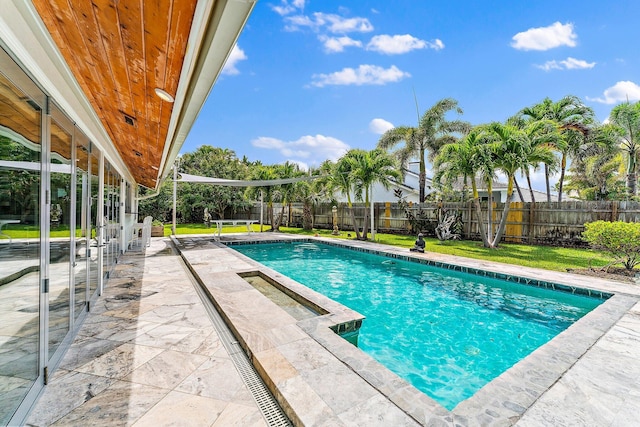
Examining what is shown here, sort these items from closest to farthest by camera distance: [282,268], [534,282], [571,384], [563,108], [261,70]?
[571,384], [534,282], [282,268], [261,70], [563,108]

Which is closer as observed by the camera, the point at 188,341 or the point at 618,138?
the point at 188,341

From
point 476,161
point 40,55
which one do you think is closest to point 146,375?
point 40,55

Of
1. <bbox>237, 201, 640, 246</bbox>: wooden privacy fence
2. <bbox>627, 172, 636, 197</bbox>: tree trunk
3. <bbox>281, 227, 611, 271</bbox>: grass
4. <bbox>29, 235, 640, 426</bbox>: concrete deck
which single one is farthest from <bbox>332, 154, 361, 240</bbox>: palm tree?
<bbox>627, 172, 636, 197</bbox>: tree trunk

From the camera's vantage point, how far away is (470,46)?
1176 centimetres

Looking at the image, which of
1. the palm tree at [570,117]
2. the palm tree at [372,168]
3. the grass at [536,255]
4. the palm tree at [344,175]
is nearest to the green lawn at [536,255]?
the grass at [536,255]

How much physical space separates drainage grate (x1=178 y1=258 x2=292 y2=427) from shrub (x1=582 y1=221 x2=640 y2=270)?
311 inches

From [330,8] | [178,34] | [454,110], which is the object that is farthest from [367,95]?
[178,34]

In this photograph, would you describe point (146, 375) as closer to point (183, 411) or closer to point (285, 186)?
point (183, 411)

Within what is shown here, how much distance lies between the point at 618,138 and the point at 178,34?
61.8 feet

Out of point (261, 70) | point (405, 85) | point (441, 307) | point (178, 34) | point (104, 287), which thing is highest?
→ point (405, 85)

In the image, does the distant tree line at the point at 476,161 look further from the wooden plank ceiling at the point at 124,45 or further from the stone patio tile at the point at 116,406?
the stone patio tile at the point at 116,406

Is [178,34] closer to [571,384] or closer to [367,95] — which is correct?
[571,384]

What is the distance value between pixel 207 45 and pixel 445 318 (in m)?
4.97

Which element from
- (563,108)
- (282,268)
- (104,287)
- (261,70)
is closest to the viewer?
(104,287)
